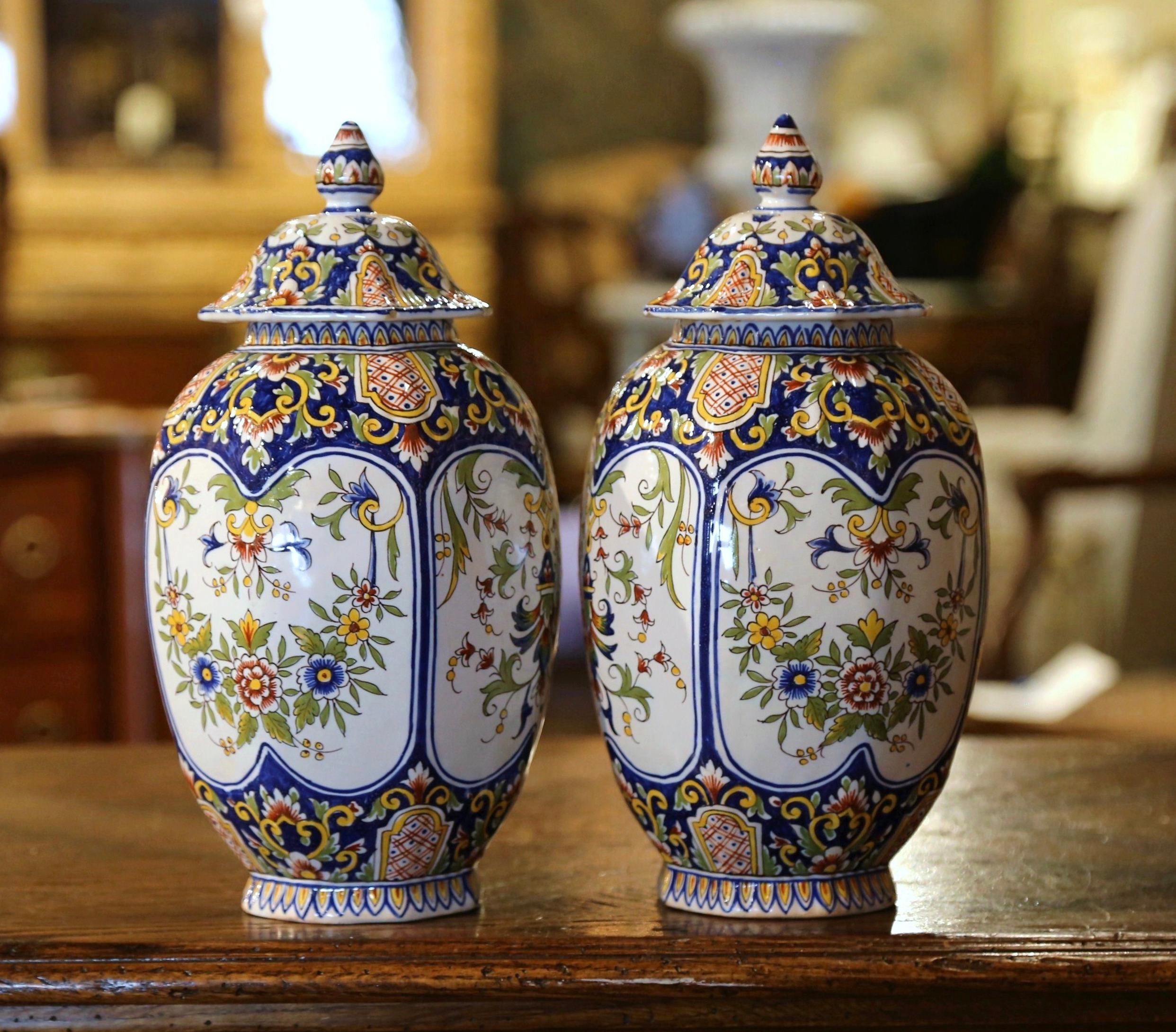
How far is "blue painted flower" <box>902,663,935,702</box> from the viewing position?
0.80 meters

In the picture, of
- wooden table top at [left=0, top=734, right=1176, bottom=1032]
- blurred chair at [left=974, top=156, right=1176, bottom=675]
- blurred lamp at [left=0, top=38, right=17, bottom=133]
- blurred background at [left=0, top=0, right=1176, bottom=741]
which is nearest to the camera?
wooden table top at [left=0, top=734, right=1176, bottom=1032]

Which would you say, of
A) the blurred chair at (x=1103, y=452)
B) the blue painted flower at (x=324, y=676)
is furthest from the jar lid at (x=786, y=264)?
the blurred chair at (x=1103, y=452)

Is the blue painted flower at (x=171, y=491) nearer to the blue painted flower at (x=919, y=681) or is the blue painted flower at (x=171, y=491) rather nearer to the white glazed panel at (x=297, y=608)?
the white glazed panel at (x=297, y=608)

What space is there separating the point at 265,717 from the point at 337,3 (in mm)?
4692

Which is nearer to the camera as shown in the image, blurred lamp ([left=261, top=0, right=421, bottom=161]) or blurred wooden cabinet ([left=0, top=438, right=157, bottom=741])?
blurred wooden cabinet ([left=0, top=438, right=157, bottom=741])

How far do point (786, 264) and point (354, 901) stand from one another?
14.1 inches

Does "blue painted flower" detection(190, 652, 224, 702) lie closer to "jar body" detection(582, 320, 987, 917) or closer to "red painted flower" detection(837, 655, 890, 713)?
"jar body" detection(582, 320, 987, 917)

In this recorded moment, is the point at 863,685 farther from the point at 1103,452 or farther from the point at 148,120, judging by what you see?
the point at 148,120

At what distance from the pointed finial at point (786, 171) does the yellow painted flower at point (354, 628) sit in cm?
27

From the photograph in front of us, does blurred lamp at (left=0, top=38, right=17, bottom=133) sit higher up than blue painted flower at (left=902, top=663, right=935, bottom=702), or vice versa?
blurred lamp at (left=0, top=38, right=17, bottom=133)

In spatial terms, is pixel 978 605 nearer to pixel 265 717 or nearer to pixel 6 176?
pixel 265 717

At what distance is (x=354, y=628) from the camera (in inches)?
30.9

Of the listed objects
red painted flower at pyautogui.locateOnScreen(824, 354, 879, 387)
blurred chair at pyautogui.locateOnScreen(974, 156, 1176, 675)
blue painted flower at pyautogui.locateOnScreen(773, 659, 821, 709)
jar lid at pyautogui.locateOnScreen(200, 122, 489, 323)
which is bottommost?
blurred chair at pyautogui.locateOnScreen(974, 156, 1176, 675)

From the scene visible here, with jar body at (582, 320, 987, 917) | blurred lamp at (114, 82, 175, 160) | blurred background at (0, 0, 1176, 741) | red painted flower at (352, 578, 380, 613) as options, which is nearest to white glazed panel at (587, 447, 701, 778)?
jar body at (582, 320, 987, 917)
